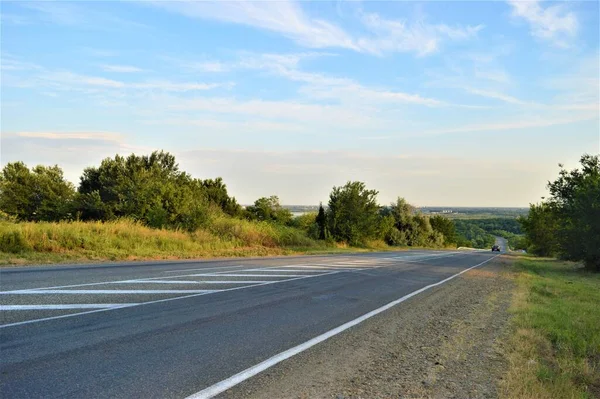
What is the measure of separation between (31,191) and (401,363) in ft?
174

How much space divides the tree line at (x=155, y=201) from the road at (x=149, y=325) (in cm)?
1739

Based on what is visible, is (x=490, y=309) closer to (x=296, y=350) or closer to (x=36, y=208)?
(x=296, y=350)

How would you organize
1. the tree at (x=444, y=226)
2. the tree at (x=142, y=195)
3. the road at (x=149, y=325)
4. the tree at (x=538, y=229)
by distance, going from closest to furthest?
1. the road at (x=149, y=325)
2. the tree at (x=142, y=195)
3. the tree at (x=538, y=229)
4. the tree at (x=444, y=226)

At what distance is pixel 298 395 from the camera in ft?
14.0

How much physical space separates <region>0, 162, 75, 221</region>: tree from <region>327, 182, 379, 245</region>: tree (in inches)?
1081

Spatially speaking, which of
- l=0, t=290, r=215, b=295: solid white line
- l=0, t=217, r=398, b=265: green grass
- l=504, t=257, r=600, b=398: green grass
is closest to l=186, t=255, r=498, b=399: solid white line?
l=504, t=257, r=600, b=398: green grass

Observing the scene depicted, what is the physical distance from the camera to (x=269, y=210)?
Answer: 181 feet

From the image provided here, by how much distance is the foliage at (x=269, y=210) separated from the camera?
5416cm

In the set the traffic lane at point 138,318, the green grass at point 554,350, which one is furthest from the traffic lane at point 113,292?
the green grass at point 554,350

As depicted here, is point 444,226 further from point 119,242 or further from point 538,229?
point 119,242

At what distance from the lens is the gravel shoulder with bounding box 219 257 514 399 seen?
14.8 feet

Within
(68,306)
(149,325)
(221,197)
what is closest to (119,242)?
(68,306)

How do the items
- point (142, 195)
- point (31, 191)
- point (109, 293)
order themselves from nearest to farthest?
point (109, 293)
point (142, 195)
point (31, 191)

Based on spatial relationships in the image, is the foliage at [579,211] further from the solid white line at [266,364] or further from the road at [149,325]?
the solid white line at [266,364]
